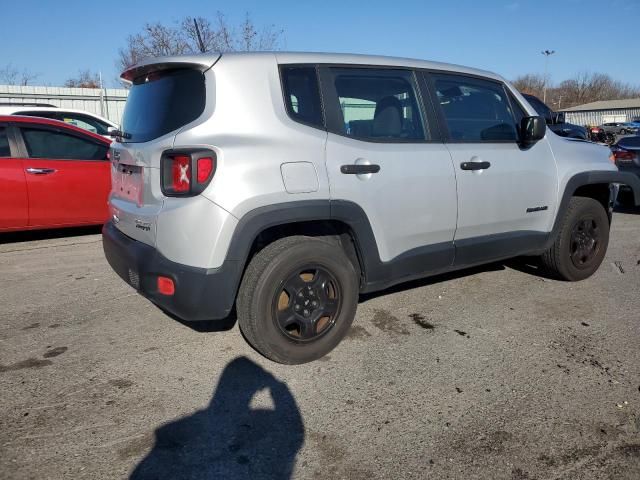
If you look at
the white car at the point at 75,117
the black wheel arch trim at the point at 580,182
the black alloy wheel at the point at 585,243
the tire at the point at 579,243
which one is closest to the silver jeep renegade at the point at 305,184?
the black wheel arch trim at the point at 580,182

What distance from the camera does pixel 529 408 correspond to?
2.82 meters

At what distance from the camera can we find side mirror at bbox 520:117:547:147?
4.01 metres

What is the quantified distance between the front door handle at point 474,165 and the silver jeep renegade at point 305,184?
11 millimetres

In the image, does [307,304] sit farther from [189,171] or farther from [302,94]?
[302,94]

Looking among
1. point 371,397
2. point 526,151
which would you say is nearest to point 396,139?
point 526,151

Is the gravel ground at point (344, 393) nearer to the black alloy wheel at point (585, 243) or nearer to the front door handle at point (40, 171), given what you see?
the black alloy wheel at point (585, 243)

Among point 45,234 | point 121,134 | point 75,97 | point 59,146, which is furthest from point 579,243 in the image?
point 75,97

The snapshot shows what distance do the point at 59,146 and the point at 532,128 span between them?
5.36 metres

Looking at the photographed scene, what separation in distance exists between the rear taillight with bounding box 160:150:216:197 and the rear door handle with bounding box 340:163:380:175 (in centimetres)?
83

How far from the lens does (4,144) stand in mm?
5969

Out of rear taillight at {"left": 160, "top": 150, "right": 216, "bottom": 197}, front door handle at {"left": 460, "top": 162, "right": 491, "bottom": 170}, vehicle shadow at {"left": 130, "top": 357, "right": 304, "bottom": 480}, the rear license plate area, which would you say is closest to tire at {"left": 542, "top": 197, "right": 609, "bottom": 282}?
front door handle at {"left": 460, "top": 162, "right": 491, "bottom": 170}

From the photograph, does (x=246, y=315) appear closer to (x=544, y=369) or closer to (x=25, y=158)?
(x=544, y=369)

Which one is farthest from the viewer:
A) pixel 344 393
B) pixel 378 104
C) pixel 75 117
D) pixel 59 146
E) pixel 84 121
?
pixel 84 121

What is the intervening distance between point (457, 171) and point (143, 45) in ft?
59.3
